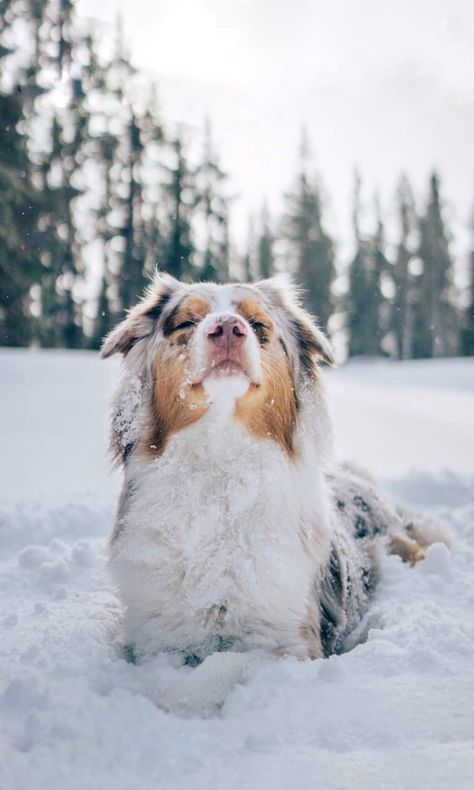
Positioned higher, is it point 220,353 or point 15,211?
point 15,211

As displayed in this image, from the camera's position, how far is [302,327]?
3953 millimetres

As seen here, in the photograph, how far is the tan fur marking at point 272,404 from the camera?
3275 mm

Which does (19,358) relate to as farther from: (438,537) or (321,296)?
(321,296)

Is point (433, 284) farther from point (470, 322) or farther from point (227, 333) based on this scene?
point (227, 333)

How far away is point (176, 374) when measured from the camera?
3.34 m

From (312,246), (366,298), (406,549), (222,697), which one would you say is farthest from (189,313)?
(366,298)

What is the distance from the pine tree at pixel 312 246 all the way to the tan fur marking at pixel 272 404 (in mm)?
33624

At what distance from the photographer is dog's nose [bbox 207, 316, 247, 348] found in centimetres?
310

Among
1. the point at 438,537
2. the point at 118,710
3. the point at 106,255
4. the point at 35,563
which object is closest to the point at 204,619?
the point at 118,710

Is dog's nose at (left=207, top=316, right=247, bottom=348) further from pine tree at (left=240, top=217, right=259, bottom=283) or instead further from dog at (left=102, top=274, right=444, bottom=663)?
pine tree at (left=240, top=217, right=259, bottom=283)

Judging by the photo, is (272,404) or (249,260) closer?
(272,404)

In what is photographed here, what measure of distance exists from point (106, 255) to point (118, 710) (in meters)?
26.7

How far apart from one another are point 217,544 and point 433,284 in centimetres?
4027

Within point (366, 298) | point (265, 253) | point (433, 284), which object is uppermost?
point (265, 253)
